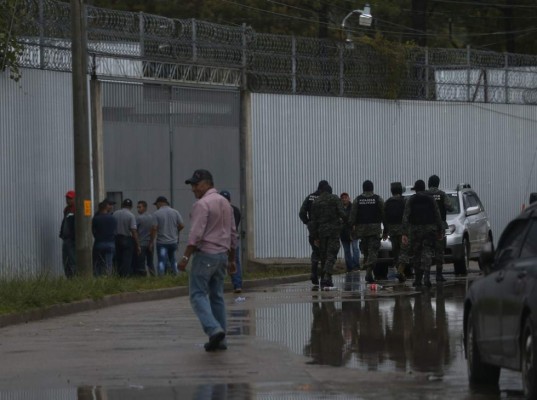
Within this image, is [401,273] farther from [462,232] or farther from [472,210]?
[472,210]

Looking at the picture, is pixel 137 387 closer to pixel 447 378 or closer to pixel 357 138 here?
pixel 447 378

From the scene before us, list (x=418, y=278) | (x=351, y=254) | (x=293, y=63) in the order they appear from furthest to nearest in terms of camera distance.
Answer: (x=293, y=63)
(x=351, y=254)
(x=418, y=278)

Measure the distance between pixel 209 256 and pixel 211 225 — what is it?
1.05 ft

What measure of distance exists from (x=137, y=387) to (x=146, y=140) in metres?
18.9

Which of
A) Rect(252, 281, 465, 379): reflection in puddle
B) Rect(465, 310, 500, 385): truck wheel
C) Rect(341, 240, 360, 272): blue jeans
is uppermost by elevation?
A: Rect(465, 310, 500, 385): truck wheel

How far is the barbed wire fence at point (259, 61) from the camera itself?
2705cm

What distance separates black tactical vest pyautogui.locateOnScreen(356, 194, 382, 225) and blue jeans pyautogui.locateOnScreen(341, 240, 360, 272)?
544 cm

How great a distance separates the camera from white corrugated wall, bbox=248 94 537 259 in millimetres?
33375

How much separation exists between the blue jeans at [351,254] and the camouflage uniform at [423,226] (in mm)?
6806

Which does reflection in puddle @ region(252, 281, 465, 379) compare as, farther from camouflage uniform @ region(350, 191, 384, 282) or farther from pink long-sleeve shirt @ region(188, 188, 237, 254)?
camouflage uniform @ region(350, 191, 384, 282)

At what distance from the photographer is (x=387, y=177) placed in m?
36.5

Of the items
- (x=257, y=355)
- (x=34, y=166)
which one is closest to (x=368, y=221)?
(x=34, y=166)

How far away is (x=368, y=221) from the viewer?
24.6 meters

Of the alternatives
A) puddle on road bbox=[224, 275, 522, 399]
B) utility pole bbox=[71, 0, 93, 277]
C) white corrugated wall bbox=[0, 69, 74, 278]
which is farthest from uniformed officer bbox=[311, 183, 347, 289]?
white corrugated wall bbox=[0, 69, 74, 278]
